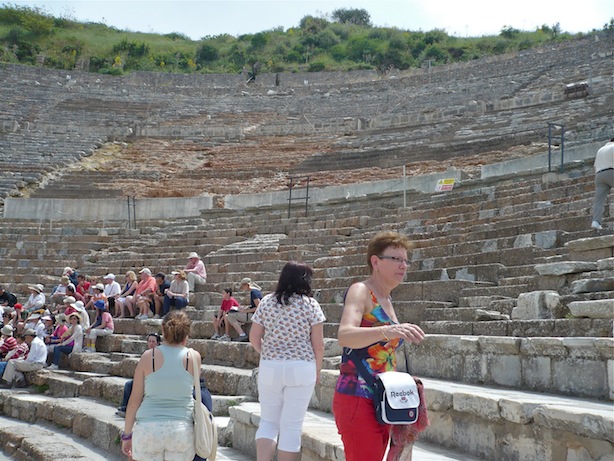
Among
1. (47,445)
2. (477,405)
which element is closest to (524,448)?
(477,405)

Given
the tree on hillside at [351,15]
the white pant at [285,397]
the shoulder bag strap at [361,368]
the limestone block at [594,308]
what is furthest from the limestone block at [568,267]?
the tree on hillside at [351,15]

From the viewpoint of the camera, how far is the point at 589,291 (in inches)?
235

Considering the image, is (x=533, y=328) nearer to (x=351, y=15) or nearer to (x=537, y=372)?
(x=537, y=372)

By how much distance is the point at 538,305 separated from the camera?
5926mm

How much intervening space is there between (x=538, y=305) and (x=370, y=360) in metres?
2.93

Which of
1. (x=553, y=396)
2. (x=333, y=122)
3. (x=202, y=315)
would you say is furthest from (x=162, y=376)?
(x=333, y=122)

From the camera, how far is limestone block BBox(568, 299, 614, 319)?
5.05 metres

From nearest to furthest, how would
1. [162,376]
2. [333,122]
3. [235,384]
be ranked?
[162,376], [235,384], [333,122]

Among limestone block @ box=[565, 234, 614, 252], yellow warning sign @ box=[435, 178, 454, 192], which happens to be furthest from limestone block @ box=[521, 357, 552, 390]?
yellow warning sign @ box=[435, 178, 454, 192]

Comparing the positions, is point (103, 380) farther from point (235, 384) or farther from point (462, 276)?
point (462, 276)

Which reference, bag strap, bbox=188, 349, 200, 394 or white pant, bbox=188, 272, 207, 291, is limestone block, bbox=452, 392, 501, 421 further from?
white pant, bbox=188, 272, 207, 291

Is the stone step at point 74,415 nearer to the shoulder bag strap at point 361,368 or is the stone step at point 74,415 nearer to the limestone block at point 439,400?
the limestone block at point 439,400

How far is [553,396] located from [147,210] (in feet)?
56.2

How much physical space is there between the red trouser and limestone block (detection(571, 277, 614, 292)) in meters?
3.22
